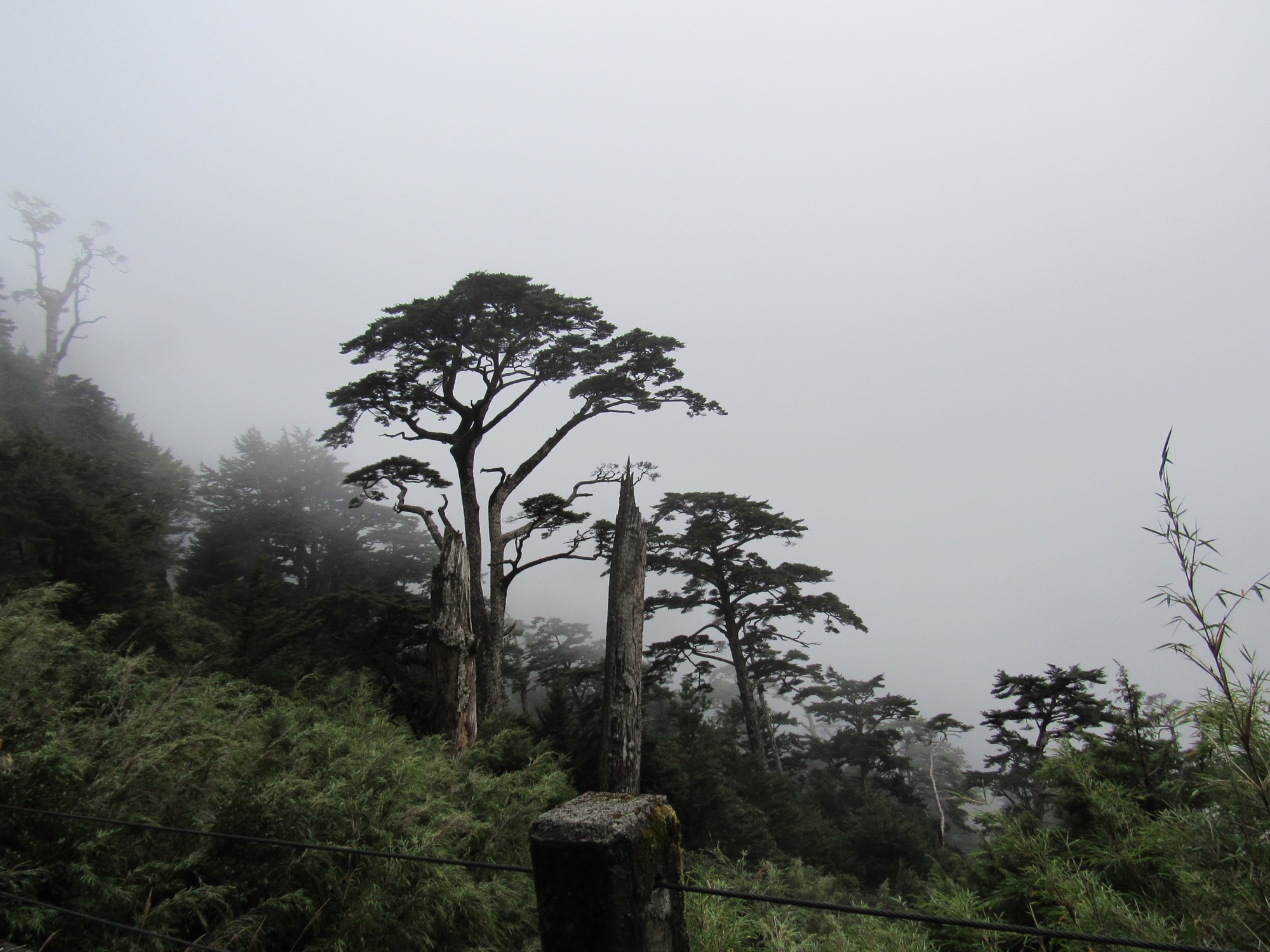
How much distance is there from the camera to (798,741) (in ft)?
93.0

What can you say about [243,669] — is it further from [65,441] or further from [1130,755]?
[65,441]

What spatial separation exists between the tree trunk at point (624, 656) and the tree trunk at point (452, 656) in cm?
230

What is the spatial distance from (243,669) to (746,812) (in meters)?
9.11

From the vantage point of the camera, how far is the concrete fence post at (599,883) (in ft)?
5.00

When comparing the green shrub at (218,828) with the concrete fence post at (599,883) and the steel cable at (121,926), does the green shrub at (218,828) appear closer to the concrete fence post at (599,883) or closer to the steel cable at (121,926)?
the steel cable at (121,926)

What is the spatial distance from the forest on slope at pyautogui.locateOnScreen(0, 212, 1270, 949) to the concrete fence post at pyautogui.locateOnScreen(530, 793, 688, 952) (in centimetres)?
195

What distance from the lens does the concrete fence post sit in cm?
152

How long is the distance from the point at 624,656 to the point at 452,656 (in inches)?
113

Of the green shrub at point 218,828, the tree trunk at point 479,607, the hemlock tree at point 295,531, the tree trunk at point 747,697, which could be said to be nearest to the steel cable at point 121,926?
the green shrub at point 218,828

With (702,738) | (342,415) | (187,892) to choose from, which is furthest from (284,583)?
(187,892)

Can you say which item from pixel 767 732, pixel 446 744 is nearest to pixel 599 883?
pixel 446 744

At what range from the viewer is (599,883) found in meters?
1.55

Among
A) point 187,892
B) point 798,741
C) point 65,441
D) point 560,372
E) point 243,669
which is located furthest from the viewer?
point 798,741

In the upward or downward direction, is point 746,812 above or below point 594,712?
below
